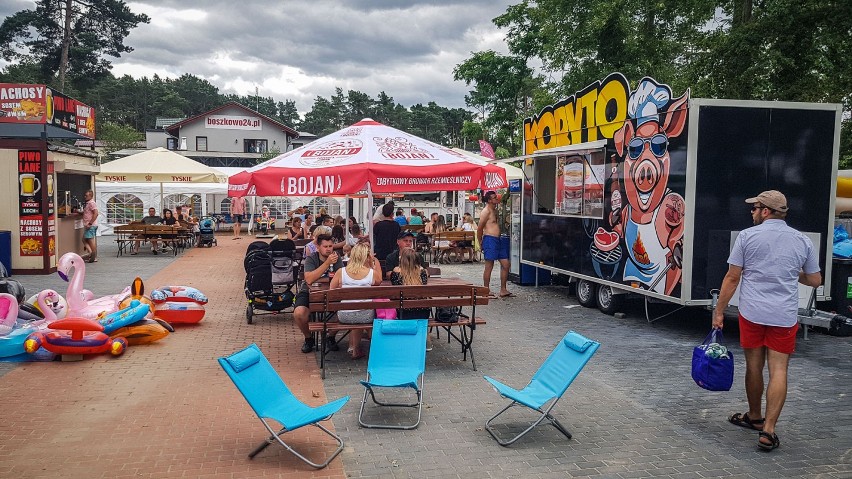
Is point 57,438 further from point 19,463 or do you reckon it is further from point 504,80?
point 504,80

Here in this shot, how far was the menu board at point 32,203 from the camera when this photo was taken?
1366 cm

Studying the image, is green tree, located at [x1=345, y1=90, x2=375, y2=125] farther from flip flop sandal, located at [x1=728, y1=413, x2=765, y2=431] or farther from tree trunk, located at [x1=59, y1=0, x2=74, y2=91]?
flip flop sandal, located at [x1=728, y1=413, x2=765, y2=431]

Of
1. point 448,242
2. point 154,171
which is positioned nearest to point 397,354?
point 448,242

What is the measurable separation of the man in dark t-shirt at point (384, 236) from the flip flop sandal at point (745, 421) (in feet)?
19.9

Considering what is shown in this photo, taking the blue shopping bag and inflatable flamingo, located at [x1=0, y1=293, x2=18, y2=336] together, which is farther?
inflatable flamingo, located at [x1=0, y1=293, x2=18, y2=336]

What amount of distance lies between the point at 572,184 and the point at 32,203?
37.0 feet

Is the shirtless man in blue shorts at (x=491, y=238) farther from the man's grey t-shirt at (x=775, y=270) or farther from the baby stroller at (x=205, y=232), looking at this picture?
the baby stroller at (x=205, y=232)

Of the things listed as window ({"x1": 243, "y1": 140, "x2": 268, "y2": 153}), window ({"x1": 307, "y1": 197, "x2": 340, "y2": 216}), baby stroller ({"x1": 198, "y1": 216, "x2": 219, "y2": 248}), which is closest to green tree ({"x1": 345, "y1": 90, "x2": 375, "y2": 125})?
window ({"x1": 243, "y1": 140, "x2": 268, "y2": 153})

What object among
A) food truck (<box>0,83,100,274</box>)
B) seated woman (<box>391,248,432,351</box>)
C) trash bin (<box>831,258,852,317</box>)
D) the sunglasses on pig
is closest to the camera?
seated woman (<box>391,248,432,351</box>)

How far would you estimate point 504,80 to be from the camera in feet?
94.2

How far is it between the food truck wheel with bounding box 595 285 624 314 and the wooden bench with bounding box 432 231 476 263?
7481mm

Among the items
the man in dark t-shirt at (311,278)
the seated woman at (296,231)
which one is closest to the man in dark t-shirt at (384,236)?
the man in dark t-shirt at (311,278)

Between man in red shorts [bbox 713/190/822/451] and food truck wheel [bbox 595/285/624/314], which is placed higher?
man in red shorts [bbox 713/190/822/451]

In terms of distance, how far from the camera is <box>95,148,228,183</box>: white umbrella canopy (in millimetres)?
18719
